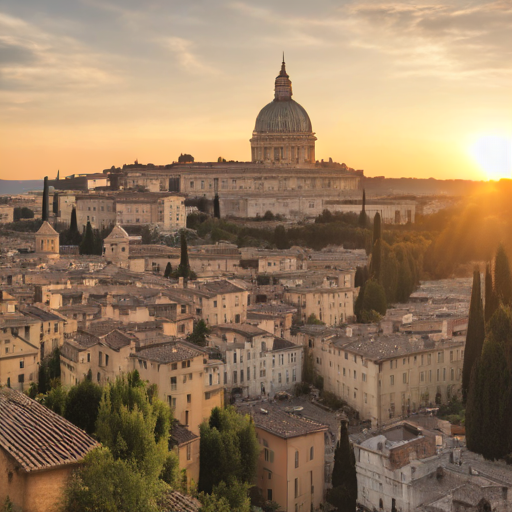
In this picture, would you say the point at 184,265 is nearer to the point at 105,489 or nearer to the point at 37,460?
the point at 105,489

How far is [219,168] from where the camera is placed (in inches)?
2899

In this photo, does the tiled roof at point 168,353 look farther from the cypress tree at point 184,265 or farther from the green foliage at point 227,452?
the cypress tree at point 184,265

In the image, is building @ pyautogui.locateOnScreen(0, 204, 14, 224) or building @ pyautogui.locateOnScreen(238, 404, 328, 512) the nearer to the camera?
building @ pyautogui.locateOnScreen(238, 404, 328, 512)

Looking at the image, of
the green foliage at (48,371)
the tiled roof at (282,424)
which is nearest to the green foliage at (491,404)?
the tiled roof at (282,424)

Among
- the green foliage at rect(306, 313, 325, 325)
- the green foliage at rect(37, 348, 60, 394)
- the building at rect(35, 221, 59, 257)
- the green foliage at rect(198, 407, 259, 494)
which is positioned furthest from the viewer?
the building at rect(35, 221, 59, 257)

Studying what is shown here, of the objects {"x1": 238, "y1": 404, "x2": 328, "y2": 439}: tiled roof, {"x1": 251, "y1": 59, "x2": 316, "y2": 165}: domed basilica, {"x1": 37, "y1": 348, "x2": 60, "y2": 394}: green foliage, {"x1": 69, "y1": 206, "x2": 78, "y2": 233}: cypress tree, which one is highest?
{"x1": 251, "y1": 59, "x2": 316, "y2": 165}: domed basilica

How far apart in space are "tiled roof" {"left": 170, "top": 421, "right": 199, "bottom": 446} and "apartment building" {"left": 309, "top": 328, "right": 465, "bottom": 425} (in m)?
8.16

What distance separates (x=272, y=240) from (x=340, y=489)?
1461 inches

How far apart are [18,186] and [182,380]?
105 metres

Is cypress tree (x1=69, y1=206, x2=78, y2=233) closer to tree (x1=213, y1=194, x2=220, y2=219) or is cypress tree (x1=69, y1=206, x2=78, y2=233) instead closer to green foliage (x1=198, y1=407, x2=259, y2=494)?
tree (x1=213, y1=194, x2=220, y2=219)

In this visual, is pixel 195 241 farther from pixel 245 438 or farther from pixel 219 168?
pixel 245 438

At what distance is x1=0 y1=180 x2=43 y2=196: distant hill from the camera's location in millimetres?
120562

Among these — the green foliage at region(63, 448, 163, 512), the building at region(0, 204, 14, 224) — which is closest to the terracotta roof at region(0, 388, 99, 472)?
the green foliage at region(63, 448, 163, 512)

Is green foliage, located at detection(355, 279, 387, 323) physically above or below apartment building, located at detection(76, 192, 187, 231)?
below
